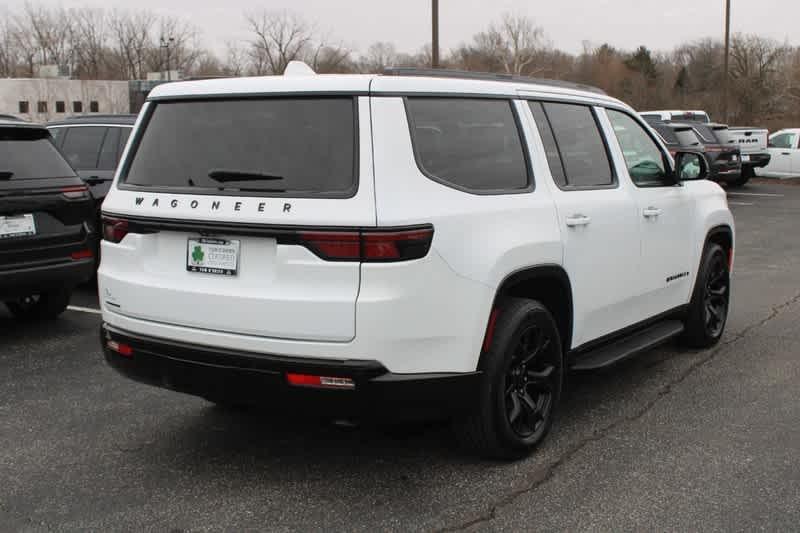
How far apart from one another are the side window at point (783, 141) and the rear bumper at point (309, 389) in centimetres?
2556

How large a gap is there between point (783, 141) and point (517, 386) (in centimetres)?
2541

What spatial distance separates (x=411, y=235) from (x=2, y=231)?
417 centimetres

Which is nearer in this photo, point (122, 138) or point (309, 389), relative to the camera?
point (309, 389)

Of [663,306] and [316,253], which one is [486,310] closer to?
[316,253]

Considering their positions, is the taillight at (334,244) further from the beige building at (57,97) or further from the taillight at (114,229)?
the beige building at (57,97)

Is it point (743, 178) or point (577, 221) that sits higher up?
point (577, 221)

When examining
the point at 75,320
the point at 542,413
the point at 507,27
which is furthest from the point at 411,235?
the point at 507,27

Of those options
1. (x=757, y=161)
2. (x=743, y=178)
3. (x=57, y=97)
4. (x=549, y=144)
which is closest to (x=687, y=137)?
(x=743, y=178)

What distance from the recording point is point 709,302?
20.7 ft

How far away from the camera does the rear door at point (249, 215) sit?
3365 millimetres

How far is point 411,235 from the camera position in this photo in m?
3.37

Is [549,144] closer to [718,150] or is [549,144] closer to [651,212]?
[651,212]

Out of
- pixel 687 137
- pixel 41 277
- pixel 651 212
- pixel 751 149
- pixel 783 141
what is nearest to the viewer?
pixel 651 212

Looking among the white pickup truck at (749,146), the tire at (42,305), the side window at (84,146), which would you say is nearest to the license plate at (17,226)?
the tire at (42,305)
